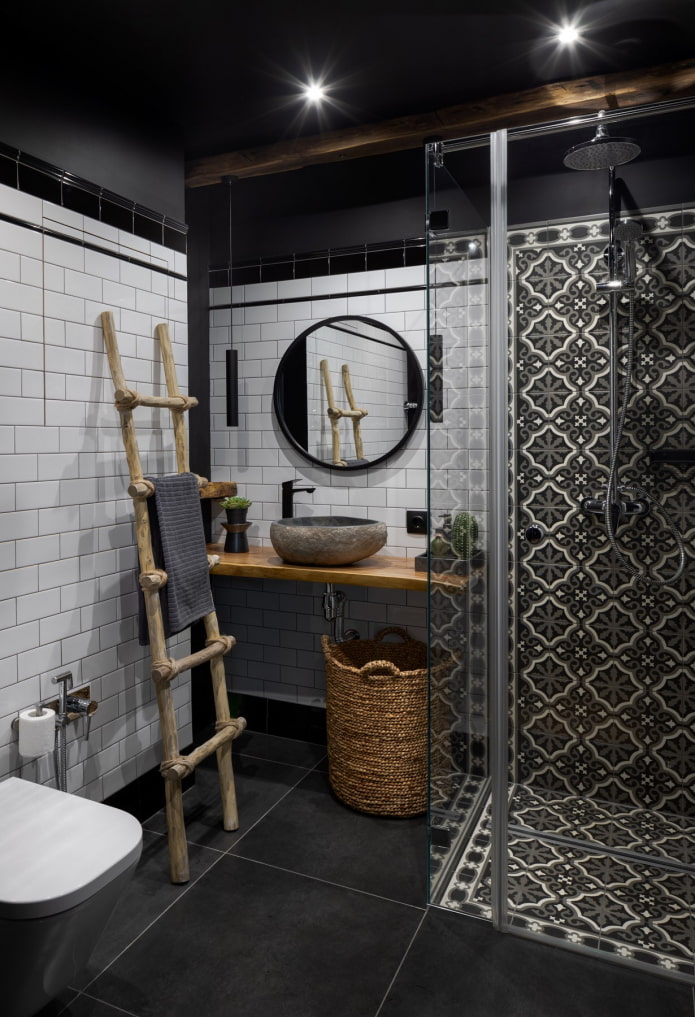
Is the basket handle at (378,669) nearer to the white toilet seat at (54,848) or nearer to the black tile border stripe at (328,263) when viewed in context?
the white toilet seat at (54,848)

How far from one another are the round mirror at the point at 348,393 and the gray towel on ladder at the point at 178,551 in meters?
0.79

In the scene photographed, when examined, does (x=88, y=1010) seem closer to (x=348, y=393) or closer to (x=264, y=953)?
(x=264, y=953)

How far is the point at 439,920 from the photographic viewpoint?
2.05m

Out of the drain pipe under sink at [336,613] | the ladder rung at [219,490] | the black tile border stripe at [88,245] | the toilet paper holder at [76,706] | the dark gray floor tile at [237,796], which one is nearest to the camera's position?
the black tile border stripe at [88,245]

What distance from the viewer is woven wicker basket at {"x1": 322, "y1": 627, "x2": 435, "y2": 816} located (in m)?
2.61

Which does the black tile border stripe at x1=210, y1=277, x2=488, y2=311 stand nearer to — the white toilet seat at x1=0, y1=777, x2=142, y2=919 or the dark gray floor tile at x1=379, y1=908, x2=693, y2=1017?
the white toilet seat at x1=0, y1=777, x2=142, y2=919

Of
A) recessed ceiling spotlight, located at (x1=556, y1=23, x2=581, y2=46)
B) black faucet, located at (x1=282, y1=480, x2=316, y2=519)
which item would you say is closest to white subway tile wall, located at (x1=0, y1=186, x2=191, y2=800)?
black faucet, located at (x1=282, y1=480, x2=316, y2=519)

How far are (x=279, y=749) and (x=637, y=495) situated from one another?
6.73 ft

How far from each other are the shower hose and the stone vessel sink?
95 cm

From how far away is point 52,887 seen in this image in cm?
148

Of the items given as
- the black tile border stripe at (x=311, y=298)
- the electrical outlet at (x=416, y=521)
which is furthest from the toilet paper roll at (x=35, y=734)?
the black tile border stripe at (x=311, y=298)

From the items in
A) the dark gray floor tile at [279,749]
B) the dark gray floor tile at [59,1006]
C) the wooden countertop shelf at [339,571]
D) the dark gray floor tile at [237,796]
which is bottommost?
the dark gray floor tile at [59,1006]

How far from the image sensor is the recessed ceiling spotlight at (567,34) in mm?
2029

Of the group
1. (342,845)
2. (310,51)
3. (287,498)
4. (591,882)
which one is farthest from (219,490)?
(591,882)
